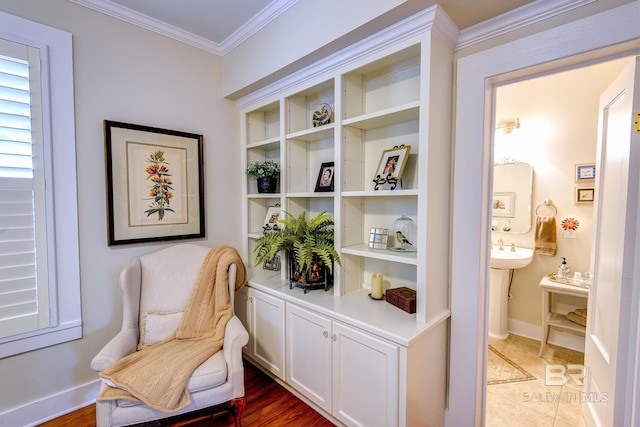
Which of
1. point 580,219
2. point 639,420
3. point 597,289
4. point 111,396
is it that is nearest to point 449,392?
point 639,420

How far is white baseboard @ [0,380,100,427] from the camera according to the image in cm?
167

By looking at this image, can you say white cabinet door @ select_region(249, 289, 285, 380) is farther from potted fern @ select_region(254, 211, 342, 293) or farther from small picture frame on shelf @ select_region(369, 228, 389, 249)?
small picture frame on shelf @ select_region(369, 228, 389, 249)

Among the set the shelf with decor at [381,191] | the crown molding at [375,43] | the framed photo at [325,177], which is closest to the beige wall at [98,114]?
the shelf with decor at [381,191]

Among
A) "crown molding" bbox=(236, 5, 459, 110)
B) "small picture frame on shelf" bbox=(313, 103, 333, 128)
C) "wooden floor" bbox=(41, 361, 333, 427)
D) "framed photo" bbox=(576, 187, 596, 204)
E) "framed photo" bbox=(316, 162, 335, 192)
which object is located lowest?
"wooden floor" bbox=(41, 361, 333, 427)

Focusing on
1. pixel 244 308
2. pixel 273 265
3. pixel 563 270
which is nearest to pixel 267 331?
pixel 244 308

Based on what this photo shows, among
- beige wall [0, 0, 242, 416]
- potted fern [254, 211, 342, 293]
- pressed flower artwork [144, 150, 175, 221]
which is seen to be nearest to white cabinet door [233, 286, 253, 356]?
potted fern [254, 211, 342, 293]

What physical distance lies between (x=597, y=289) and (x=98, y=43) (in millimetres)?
3450

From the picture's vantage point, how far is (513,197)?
2943 millimetres

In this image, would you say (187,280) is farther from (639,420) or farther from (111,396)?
(639,420)

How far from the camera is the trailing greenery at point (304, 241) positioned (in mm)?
1769

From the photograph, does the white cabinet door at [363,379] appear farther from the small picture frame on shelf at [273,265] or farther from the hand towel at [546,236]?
the hand towel at [546,236]

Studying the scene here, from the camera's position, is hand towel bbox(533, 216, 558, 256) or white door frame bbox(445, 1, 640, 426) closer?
white door frame bbox(445, 1, 640, 426)

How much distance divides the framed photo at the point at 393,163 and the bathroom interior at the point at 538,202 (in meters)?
1.65

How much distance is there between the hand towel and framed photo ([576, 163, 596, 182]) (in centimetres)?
40
